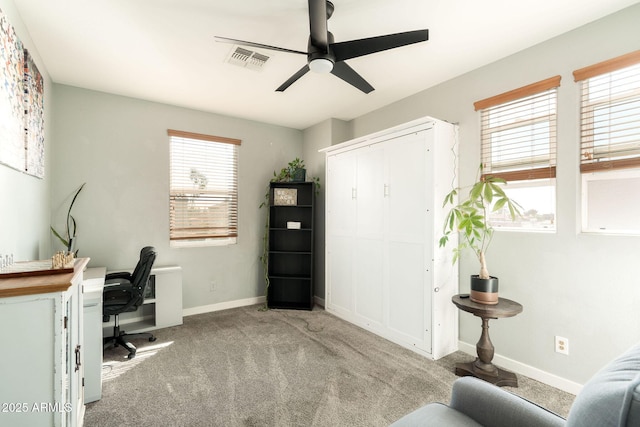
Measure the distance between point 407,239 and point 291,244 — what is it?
200 cm

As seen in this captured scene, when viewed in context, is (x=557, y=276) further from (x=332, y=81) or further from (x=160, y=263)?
(x=160, y=263)

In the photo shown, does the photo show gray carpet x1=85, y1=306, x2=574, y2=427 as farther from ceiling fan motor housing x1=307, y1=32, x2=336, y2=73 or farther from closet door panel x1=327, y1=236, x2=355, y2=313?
ceiling fan motor housing x1=307, y1=32, x2=336, y2=73

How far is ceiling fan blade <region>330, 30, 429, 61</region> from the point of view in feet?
5.95

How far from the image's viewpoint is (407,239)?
2.93 m

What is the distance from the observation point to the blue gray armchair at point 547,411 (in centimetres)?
57

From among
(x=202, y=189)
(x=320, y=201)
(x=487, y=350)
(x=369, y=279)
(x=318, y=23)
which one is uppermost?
(x=318, y=23)

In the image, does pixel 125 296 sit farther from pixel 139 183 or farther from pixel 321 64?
pixel 321 64

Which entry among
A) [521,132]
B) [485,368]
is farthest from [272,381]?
[521,132]

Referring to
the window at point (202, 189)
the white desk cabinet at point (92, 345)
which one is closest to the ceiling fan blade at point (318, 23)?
the white desk cabinet at point (92, 345)

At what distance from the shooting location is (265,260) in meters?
4.34

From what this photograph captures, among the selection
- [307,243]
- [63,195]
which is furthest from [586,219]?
[63,195]

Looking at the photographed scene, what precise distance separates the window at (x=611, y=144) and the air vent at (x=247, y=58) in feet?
Answer: 8.05

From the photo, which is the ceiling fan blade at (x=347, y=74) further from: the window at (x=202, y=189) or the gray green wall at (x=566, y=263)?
the window at (x=202, y=189)

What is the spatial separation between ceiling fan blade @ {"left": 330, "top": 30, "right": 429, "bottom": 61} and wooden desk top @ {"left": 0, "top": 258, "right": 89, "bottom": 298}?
194 centimetres
